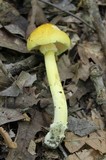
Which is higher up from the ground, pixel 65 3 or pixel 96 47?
pixel 65 3

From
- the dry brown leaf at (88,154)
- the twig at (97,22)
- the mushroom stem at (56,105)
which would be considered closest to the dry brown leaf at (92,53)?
the twig at (97,22)

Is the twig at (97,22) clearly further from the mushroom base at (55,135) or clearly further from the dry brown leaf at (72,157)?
the dry brown leaf at (72,157)

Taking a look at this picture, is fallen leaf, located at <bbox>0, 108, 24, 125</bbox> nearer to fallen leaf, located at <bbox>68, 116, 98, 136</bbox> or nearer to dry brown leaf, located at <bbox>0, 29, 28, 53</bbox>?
fallen leaf, located at <bbox>68, 116, 98, 136</bbox>

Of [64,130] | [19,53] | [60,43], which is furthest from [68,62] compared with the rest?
[64,130]

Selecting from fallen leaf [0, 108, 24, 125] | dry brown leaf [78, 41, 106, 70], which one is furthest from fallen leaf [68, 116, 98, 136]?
dry brown leaf [78, 41, 106, 70]

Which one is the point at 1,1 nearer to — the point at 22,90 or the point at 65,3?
the point at 65,3

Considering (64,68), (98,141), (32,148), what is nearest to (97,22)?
(64,68)
